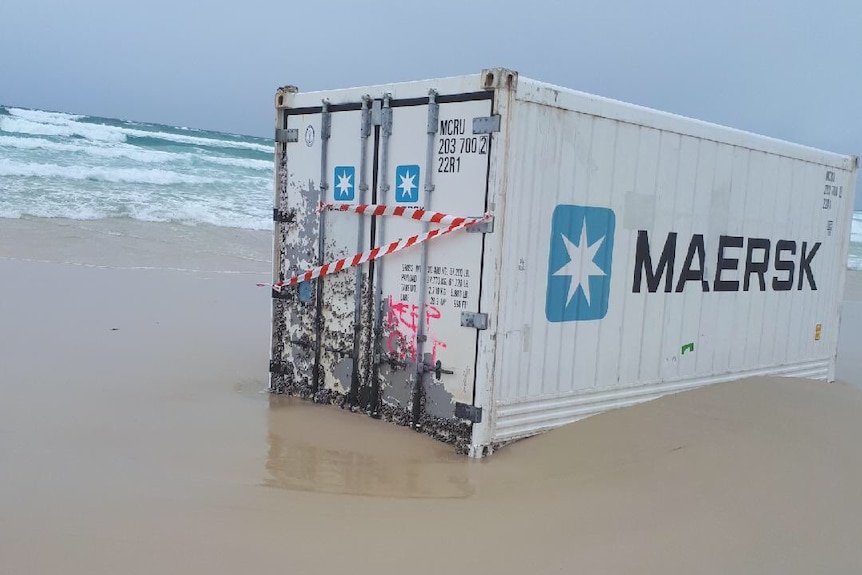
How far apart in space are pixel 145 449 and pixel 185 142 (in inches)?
1189

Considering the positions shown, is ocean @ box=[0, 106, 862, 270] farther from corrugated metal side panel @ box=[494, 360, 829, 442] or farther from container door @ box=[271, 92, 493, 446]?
corrugated metal side panel @ box=[494, 360, 829, 442]

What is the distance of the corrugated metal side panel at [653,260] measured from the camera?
4.64 metres

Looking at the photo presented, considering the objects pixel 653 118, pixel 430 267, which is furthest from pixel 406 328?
pixel 653 118

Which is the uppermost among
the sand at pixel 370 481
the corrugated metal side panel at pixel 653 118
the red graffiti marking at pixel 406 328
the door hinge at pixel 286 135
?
the corrugated metal side panel at pixel 653 118

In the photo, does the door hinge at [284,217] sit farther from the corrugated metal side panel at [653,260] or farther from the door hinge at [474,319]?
the corrugated metal side panel at [653,260]

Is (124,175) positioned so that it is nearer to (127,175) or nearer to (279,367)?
(127,175)

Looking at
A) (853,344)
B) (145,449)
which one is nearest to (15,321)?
(145,449)

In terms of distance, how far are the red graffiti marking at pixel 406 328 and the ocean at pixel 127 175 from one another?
13.4 meters

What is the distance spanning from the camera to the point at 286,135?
→ 5738mm

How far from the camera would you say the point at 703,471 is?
4.48 m

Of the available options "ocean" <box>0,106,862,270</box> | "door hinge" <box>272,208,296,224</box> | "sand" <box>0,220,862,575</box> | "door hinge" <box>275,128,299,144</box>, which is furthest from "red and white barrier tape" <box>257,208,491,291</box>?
"ocean" <box>0,106,862,270</box>

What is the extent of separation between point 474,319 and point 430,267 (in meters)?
0.48

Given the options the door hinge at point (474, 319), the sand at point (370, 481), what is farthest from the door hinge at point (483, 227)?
the sand at point (370, 481)

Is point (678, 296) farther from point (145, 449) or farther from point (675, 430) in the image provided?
point (145, 449)
